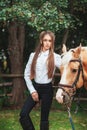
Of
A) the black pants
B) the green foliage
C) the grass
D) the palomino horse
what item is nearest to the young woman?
the black pants

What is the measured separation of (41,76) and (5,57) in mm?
7576

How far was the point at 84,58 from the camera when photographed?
537cm

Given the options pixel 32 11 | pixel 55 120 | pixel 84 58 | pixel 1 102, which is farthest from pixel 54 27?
pixel 84 58

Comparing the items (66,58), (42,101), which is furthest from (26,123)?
(66,58)

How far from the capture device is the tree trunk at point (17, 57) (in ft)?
37.2

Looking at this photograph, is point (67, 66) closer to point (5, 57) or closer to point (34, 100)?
point (34, 100)

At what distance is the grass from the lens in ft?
29.1

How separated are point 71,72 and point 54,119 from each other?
15.1 ft

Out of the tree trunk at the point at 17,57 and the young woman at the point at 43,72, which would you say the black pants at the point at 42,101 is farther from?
the tree trunk at the point at 17,57

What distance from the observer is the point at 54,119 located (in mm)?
9742

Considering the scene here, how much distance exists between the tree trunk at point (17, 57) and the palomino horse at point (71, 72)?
6.05 m

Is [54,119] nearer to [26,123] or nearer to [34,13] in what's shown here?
[34,13]

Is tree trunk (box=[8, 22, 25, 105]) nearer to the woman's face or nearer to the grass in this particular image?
the grass

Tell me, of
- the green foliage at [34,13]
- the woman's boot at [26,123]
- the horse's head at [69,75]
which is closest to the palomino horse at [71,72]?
the horse's head at [69,75]
